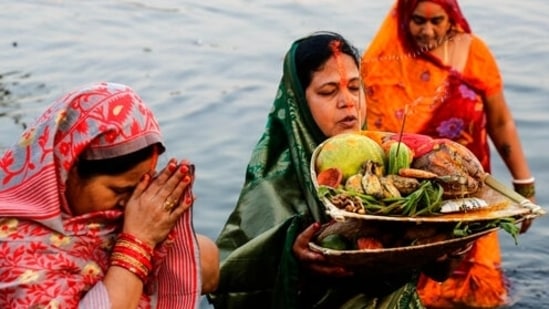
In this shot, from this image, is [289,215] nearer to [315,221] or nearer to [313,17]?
[315,221]

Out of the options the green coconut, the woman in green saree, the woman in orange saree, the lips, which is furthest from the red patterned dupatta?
the woman in orange saree

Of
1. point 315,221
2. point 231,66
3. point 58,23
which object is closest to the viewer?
point 315,221

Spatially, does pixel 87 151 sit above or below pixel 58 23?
above

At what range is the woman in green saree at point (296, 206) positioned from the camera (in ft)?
12.7

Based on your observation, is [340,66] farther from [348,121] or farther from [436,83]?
[436,83]

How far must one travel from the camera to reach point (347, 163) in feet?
11.1

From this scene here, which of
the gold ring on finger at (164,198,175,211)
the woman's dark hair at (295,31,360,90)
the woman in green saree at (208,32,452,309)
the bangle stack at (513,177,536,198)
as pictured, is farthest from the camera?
the bangle stack at (513,177,536,198)

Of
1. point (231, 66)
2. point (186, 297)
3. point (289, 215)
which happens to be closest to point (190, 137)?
point (231, 66)

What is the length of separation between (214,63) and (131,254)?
802 centimetres

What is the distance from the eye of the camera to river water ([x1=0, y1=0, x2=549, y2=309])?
8.12 metres

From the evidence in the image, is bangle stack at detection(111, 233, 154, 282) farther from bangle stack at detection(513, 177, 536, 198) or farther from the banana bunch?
bangle stack at detection(513, 177, 536, 198)

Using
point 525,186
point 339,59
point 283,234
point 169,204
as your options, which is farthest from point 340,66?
point 525,186

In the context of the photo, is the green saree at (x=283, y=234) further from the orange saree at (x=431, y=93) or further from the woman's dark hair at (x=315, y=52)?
the orange saree at (x=431, y=93)

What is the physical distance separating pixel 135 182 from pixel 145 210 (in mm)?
83
